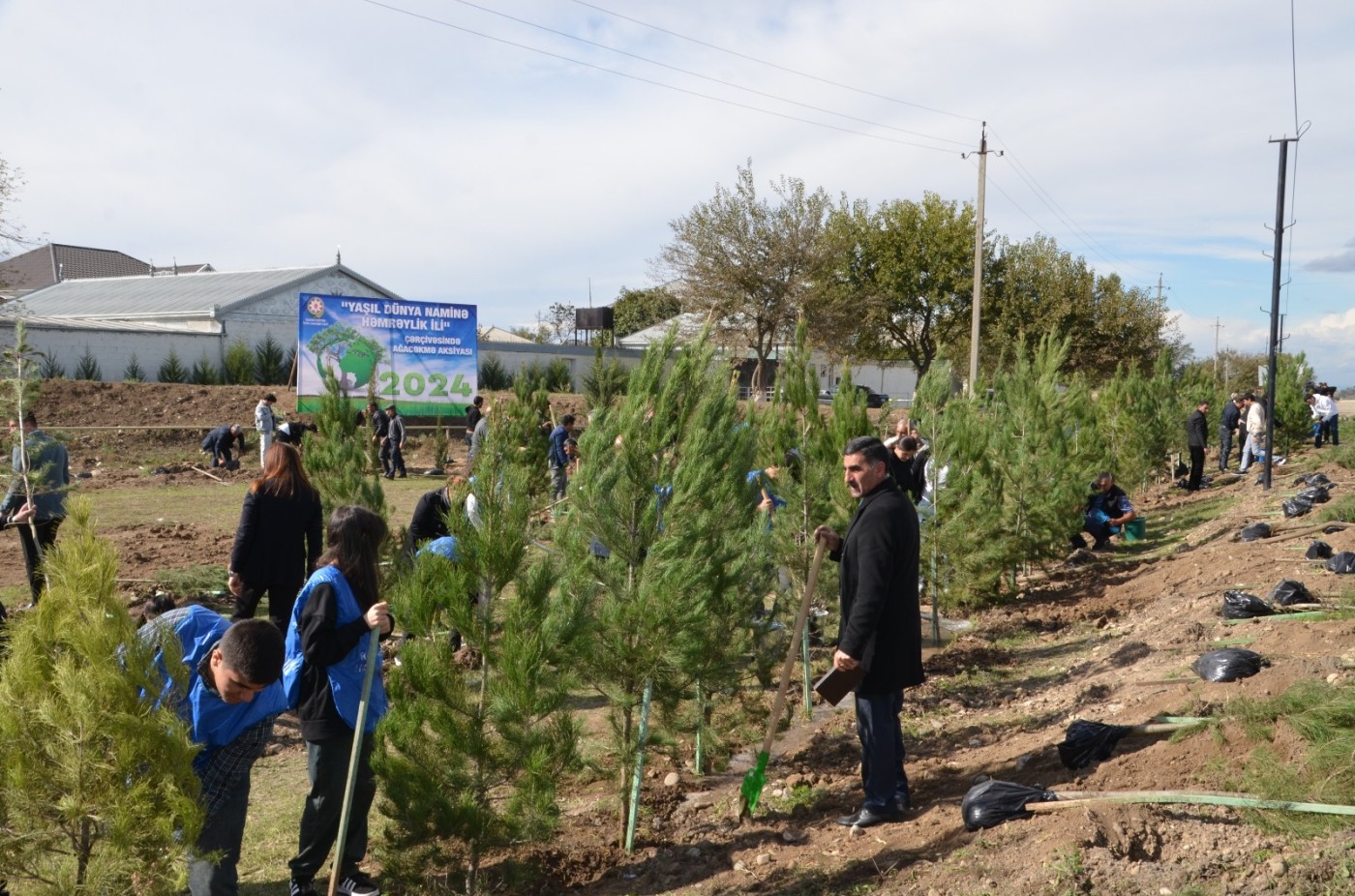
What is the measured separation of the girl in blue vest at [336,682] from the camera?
421 cm

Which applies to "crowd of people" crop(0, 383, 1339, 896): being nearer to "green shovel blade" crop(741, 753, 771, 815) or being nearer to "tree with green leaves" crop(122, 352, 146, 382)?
"green shovel blade" crop(741, 753, 771, 815)

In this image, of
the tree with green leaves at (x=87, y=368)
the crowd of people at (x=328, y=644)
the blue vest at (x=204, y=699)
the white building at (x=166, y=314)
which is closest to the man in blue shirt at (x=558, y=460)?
the crowd of people at (x=328, y=644)

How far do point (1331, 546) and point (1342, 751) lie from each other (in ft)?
21.7

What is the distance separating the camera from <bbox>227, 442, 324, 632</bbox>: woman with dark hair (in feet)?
21.1

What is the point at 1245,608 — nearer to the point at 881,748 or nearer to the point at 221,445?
the point at 881,748

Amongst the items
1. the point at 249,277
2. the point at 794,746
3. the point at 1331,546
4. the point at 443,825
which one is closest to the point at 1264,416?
the point at 1331,546

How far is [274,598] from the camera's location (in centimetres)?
670

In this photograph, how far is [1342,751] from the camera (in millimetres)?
4168

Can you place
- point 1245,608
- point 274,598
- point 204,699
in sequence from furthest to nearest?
point 1245,608 < point 274,598 < point 204,699

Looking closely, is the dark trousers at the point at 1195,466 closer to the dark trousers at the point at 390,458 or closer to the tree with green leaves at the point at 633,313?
the dark trousers at the point at 390,458

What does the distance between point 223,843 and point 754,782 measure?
2.52 metres

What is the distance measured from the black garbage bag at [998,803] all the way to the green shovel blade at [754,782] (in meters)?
1.02

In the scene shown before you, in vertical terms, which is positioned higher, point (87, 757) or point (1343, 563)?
point (87, 757)

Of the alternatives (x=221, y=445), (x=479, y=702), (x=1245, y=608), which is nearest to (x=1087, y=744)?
(x=479, y=702)
